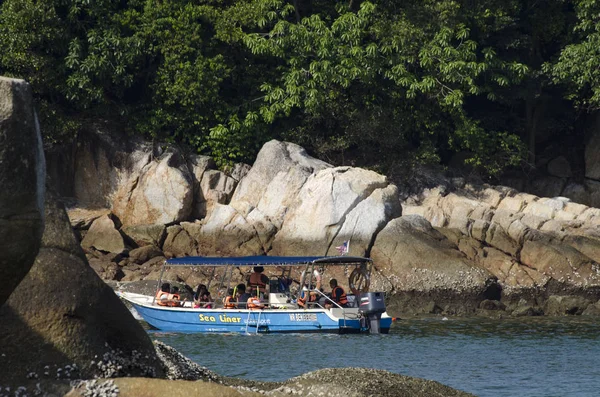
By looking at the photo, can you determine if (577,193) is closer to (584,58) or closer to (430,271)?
(584,58)

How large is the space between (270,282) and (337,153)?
11200 millimetres

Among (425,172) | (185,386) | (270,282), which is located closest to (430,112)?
(425,172)

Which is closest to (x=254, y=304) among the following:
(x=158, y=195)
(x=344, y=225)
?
(x=344, y=225)

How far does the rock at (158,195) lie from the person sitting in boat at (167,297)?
6458mm

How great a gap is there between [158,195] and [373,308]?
421 inches

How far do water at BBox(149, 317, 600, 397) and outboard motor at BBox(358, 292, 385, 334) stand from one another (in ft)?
1.46

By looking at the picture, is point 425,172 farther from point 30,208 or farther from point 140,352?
point 30,208

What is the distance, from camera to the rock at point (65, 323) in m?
8.67

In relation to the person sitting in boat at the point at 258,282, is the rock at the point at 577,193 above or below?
above

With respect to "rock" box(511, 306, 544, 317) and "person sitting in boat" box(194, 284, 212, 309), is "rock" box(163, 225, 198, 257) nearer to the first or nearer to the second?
"person sitting in boat" box(194, 284, 212, 309)

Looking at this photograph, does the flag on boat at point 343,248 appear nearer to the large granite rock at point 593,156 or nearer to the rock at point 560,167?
the rock at point 560,167

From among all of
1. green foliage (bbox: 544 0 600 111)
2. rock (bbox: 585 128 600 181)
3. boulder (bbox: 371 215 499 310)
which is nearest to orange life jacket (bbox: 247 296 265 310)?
boulder (bbox: 371 215 499 310)

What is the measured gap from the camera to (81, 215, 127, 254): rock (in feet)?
103

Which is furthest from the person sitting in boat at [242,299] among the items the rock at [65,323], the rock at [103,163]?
the rock at [65,323]
